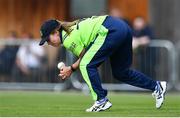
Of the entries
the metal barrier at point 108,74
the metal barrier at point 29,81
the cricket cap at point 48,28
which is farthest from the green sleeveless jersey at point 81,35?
the metal barrier at point 29,81

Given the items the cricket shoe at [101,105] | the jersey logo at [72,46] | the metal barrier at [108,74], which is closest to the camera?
the jersey logo at [72,46]

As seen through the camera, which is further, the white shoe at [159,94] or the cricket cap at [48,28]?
the white shoe at [159,94]

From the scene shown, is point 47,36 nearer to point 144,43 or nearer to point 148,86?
point 148,86

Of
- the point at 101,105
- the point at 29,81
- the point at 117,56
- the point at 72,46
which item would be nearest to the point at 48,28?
the point at 72,46

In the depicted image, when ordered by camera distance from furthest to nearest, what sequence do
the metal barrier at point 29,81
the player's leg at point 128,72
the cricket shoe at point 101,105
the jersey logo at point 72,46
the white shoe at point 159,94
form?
the metal barrier at point 29,81 < the white shoe at point 159,94 < the player's leg at point 128,72 < the cricket shoe at point 101,105 < the jersey logo at point 72,46

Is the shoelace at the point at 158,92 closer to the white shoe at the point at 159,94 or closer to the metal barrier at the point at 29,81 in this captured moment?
the white shoe at the point at 159,94

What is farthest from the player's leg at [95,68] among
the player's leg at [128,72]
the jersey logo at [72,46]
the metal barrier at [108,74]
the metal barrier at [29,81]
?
the metal barrier at [29,81]

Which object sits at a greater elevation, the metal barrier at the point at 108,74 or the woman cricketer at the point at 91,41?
the woman cricketer at the point at 91,41

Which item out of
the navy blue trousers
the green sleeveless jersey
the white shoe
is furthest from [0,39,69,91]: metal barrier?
the green sleeveless jersey

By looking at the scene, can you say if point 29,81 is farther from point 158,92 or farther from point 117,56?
point 117,56

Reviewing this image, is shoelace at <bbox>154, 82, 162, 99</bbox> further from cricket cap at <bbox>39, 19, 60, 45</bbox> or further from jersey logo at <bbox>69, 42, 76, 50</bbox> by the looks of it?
cricket cap at <bbox>39, 19, 60, 45</bbox>

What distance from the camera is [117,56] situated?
38.2 ft

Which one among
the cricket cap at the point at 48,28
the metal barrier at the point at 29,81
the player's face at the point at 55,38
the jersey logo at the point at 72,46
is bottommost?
the metal barrier at the point at 29,81

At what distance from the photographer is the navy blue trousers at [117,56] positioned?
36.6 ft
